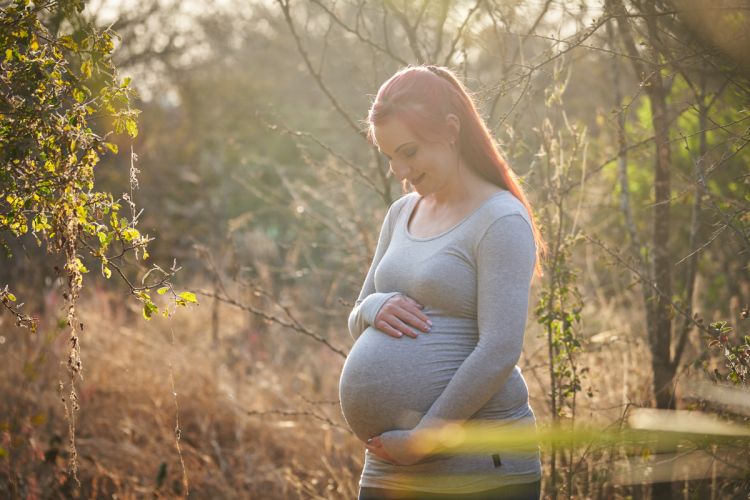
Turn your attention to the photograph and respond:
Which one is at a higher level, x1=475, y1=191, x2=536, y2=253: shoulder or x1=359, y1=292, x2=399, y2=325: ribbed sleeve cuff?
x1=475, y1=191, x2=536, y2=253: shoulder

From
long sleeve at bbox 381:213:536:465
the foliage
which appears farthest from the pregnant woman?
the foliage

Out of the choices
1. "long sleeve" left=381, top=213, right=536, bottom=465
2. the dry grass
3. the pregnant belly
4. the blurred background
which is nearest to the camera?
"long sleeve" left=381, top=213, right=536, bottom=465

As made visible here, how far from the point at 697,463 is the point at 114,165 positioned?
8324mm

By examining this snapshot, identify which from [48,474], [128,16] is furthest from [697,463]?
[128,16]

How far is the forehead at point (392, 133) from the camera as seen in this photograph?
218cm

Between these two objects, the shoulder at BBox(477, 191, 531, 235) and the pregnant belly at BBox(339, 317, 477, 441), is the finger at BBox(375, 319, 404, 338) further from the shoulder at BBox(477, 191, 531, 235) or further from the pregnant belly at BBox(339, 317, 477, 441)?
the shoulder at BBox(477, 191, 531, 235)

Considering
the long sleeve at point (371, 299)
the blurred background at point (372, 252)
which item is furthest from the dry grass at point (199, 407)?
the long sleeve at point (371, 299)

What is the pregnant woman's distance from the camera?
2.02 meters

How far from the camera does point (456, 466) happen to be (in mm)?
2061

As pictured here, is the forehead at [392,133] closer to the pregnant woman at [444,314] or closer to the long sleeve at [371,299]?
the pregnant woman at [444,314]

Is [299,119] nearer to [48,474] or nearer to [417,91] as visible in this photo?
[48,474]

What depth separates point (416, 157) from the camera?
2.21m

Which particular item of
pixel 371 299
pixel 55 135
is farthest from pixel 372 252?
pixel 55 135

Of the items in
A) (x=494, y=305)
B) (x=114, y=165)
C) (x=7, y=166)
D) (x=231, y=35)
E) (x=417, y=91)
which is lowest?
(x=494, y=305)
